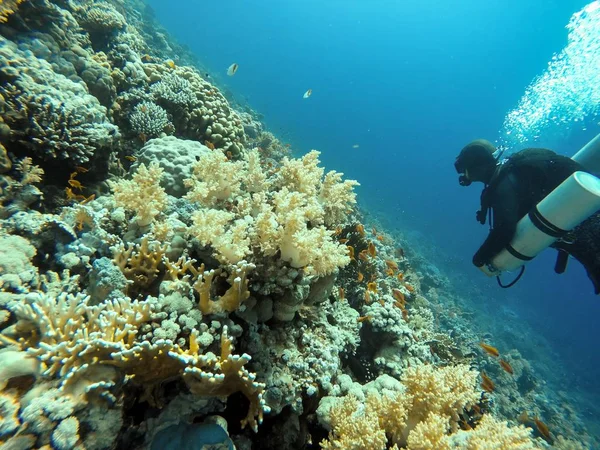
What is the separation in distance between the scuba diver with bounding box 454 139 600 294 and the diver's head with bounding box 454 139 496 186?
0.29 metres

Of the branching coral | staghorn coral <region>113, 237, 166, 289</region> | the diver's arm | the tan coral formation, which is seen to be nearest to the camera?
the tan coral formation

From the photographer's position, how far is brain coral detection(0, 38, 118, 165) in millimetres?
3801

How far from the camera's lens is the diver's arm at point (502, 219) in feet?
17.8

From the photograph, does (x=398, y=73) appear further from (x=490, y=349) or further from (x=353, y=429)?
(x=353, y=429)

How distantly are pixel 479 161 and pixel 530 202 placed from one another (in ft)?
4.43

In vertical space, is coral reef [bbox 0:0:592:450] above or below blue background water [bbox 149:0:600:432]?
below

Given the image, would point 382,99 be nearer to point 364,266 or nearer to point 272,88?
point 272,88

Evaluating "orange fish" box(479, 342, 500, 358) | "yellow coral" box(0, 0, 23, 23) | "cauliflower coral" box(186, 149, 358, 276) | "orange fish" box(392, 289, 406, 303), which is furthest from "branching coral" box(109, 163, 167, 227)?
"orange fish" box(479, 342, 500, 358)

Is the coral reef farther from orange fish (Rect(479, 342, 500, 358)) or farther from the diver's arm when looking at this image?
the diver's arm

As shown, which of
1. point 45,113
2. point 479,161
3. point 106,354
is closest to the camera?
point 106,354

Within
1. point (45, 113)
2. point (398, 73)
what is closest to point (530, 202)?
point (45, 113)

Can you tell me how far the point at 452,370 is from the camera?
315 cm

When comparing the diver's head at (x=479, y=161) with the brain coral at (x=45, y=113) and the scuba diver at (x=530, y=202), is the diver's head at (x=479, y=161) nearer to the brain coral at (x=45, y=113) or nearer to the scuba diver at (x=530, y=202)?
the scuba diver at (x=530, y=202)

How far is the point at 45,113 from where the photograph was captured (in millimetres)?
3914
